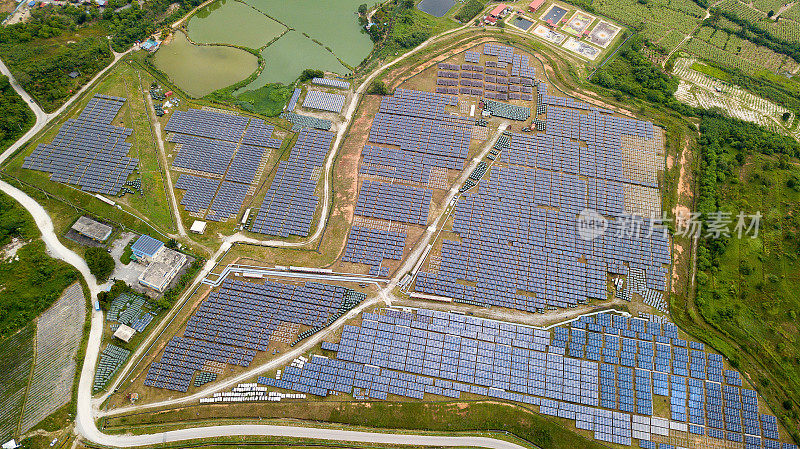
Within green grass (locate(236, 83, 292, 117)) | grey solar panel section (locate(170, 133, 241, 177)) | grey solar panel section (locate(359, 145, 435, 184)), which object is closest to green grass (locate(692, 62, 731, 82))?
grey solar panel section (locate(359, 145, 435, 184))

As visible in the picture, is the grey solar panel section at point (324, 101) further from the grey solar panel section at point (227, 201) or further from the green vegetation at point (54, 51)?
the green vegetation at point (54, 51)

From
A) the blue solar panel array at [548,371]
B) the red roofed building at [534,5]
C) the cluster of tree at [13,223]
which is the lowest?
the blue solar panel array at [548,371]

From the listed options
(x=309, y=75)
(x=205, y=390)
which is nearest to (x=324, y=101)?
(x=309, y=75)

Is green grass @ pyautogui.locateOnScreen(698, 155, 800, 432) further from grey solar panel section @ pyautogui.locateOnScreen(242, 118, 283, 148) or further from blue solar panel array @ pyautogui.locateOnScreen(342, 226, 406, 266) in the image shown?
grey solar panel section @ pyautogui.locateOnScreen(242, 118, 283, 148)

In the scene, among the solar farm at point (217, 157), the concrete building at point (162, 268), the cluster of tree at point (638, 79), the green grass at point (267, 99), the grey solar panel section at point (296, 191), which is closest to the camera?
the concrete building at point (162, 268)

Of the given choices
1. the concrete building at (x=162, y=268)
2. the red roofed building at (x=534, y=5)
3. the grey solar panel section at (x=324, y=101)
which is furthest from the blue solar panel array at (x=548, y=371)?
the red roofed building at (x=534, y=5)
